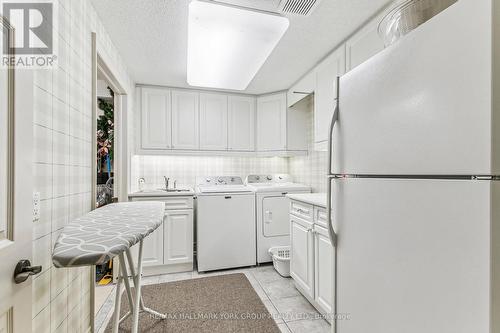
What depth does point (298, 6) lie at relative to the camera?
60.6 inches

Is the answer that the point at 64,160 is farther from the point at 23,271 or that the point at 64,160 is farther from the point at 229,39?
the point at 229,39

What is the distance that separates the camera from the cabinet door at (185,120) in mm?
3109

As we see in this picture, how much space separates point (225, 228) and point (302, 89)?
6.27 ft

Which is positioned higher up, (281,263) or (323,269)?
(323,269)

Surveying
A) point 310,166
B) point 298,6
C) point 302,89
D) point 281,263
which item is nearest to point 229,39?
point 298,6

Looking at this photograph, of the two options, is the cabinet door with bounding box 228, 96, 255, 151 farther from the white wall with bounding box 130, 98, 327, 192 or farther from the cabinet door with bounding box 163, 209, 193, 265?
the cabinet door with bounding box 163, 209, 193, 265

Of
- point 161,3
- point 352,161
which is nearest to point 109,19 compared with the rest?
point 161,3

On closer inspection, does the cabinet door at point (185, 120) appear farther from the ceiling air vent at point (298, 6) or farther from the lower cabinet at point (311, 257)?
the ceiling air vent at point (298, 6)

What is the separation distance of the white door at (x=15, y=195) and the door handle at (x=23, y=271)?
0.04ft

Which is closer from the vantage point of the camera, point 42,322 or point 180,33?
point 42,322

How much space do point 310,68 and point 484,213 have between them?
2.29 m

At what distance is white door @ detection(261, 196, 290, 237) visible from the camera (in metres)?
2.89

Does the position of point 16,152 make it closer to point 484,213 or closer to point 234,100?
point 484,213

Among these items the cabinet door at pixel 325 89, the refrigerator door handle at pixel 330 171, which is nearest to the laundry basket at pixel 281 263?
the cabinet door at pixel 325 89
